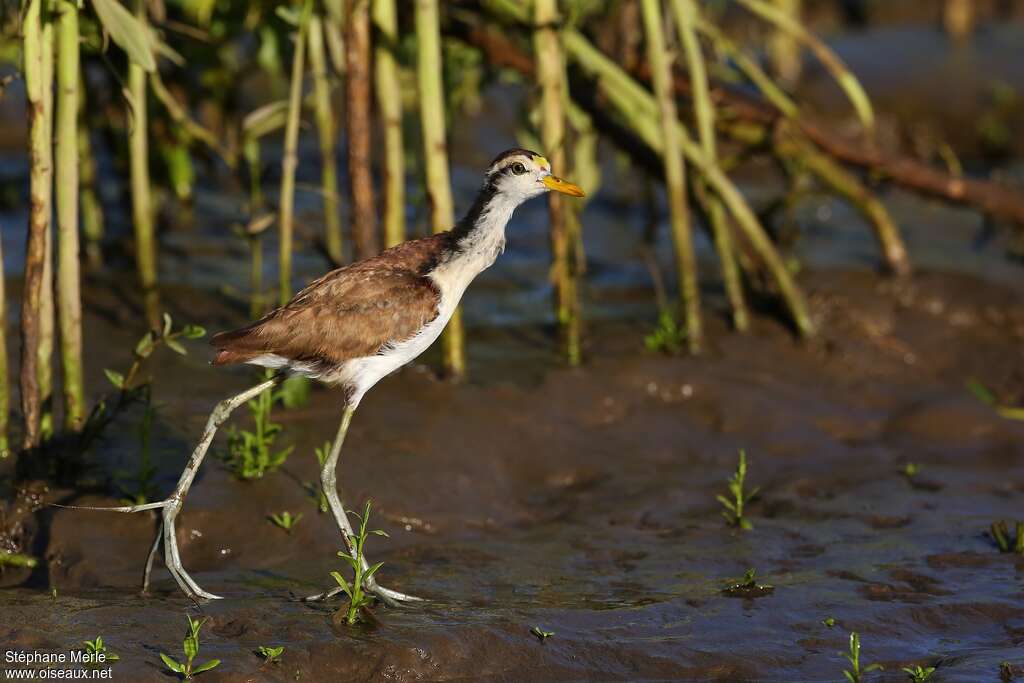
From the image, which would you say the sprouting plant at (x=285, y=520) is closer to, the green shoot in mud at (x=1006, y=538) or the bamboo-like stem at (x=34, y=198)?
the bamboo-like stem at (x=34, y=198)

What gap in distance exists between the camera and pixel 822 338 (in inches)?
325

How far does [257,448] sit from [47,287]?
113 cm

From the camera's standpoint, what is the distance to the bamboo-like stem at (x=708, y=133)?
7539mm

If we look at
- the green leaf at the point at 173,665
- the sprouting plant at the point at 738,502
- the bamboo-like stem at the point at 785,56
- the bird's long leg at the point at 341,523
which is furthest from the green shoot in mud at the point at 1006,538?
the bamboo-like stem at the point at 785,56

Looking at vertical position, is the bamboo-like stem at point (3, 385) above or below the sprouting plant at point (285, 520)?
above

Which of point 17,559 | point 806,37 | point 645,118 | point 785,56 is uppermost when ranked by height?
point 785,56

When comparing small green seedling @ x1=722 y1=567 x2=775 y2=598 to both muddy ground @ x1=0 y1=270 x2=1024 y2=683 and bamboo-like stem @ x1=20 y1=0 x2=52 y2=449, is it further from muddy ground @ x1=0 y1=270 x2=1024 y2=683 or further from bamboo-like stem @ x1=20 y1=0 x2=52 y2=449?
bamboo-like stem @ x1=20 y1=0 x2=52 y2=449

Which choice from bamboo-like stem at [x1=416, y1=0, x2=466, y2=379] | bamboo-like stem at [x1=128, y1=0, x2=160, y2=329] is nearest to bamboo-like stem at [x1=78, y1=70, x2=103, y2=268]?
bamboo-like stem at [x1=128, y1=0, x2=160, y2=329]

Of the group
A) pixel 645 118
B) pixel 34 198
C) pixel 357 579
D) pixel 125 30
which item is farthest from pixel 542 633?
pixel 645 118

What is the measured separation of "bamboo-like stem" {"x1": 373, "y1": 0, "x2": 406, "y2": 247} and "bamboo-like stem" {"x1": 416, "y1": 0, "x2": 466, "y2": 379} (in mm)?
178

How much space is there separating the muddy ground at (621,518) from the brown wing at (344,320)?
894 millimetres

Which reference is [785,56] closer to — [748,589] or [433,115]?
[433,115]

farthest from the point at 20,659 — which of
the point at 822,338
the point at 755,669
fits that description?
the point at 822,338

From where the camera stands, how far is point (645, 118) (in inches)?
307
